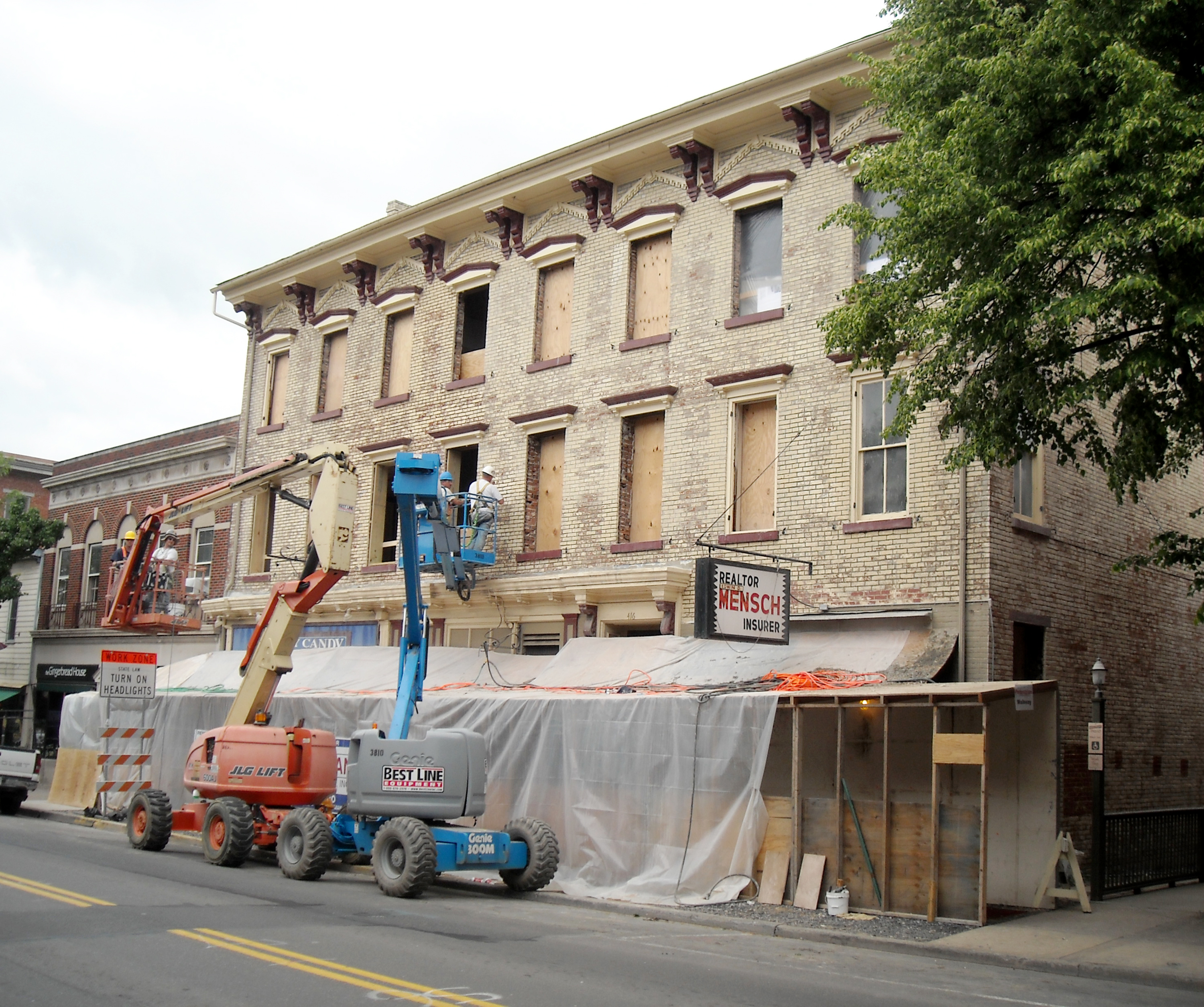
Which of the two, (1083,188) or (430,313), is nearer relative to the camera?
(1083,188)

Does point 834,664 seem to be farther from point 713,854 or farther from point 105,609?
point 105,609

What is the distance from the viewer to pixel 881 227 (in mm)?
12953

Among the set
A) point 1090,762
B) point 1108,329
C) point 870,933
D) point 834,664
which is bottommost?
point 870,933

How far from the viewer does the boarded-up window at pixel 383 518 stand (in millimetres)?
24016

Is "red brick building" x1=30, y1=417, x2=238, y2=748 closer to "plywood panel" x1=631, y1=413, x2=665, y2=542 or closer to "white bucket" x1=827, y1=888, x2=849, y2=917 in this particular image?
"plywood panel" x1=631, y1=413, x2=665, y2=542

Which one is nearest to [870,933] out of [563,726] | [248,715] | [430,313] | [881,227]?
[563,726]

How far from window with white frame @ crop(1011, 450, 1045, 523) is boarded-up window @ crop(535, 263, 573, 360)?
8.29 m

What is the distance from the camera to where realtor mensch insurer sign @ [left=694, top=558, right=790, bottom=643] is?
14.5 meters

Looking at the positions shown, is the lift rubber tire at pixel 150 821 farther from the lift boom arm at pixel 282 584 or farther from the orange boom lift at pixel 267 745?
the lift boom arm at pixel 282 584

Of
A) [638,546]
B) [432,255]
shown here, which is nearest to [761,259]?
[638,546]

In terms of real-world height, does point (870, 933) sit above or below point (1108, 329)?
below

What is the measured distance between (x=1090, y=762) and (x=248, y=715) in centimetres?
1150

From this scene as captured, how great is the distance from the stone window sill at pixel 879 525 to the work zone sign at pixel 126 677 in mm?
12833

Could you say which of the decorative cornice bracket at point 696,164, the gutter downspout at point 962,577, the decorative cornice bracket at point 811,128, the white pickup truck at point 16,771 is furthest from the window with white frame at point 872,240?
the white pickup truck at point 16,771
